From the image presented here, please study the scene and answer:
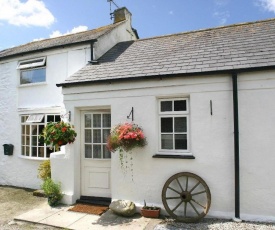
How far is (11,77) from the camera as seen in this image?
10305 millimetres

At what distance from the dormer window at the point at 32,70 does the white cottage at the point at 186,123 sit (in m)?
2.67

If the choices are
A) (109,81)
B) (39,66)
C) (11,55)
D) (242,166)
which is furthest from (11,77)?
(242,166)

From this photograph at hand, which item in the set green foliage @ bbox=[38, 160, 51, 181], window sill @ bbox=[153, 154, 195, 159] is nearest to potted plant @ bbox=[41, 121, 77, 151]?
green foliage @ bbox=[38, 160, 51, 181]

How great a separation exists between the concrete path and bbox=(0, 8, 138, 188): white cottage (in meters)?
3.05

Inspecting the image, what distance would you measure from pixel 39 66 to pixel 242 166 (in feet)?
27.9

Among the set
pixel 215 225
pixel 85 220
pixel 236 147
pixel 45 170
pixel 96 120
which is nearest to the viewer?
pixel 215 225

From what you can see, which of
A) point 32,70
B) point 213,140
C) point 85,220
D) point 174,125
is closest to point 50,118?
point 32,70

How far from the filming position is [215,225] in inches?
208

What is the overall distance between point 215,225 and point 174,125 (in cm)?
263

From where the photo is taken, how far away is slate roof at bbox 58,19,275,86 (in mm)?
6090

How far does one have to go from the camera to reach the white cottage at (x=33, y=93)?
9.05 meters

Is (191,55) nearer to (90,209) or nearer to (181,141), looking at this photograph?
(181,141)

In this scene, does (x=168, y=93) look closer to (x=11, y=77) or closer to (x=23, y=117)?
(x=23, y=117)

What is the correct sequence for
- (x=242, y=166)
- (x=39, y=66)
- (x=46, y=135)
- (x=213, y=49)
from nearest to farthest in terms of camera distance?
(x=242, y=166) → (x=46, y=135) → (x=213, y=49) → (x=39, y=66)
